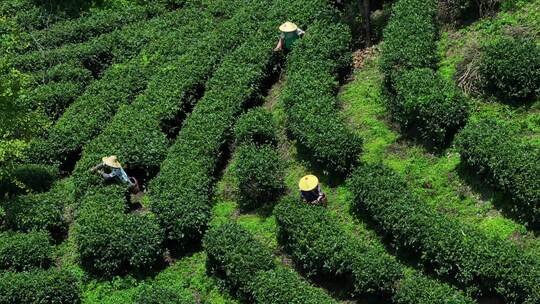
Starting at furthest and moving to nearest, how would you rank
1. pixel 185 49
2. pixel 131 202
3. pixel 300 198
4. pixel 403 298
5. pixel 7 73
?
pixel 185 49
pixel 7 73
pixel 131 202
pixel 300 198
pixel 403 298

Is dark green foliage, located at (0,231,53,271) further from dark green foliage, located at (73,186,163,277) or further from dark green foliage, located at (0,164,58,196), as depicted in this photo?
dark green foliage, located at (0,164,58,196)

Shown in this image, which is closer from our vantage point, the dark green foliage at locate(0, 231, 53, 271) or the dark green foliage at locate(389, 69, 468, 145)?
the dark green foliage at locate(0, 231, 53, 271)

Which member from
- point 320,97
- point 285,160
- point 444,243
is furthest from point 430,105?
point 444,243

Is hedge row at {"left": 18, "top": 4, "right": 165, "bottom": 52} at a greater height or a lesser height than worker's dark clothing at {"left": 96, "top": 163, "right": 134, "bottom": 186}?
lesser

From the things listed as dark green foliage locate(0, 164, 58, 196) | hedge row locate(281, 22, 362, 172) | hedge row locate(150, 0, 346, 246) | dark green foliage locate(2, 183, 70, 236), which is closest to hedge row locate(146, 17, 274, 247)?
hedge row locate(150, 0, 346, 246)

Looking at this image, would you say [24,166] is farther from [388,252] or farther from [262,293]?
[388,252]

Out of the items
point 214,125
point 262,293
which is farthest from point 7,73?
point 262,293

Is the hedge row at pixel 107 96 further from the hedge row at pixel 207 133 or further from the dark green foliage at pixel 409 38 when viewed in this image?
the dark green foliage at pixel 409 38
